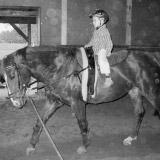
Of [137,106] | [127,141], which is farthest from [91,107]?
[127,141]

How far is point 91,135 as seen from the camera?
6.35 meters

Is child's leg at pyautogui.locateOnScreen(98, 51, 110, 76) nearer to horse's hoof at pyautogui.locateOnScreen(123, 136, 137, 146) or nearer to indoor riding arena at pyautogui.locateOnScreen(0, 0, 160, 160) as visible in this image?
indoor riding arena at pyautogui.locateOnScreen(0, 0, 160, 160)

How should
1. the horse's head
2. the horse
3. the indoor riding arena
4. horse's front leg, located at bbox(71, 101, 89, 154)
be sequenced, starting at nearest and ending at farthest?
the horse's head → the horse → horse's front leg, located at bbox(71, 101, 89, 154) → the indoor riding arena

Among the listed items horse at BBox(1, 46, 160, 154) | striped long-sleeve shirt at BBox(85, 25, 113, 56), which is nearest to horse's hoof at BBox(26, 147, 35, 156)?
horse at BBox(1, 46, 160, 154)

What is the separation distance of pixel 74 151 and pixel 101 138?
3.34 ft

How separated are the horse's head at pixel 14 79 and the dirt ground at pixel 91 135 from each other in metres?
1.14

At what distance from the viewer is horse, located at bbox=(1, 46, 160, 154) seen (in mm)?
4730

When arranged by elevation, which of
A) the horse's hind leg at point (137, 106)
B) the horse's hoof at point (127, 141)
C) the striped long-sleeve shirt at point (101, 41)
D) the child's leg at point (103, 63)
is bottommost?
the horse's hoof at point (127, 141)

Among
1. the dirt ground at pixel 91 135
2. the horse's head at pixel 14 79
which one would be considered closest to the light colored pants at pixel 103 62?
the horse's head at pixel 14 79

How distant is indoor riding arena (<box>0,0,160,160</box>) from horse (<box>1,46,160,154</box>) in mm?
26

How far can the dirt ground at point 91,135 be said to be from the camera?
5172 mm

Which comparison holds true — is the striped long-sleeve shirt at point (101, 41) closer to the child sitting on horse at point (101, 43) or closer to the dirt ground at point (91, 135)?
the child sitting on horse at point (101, 43)

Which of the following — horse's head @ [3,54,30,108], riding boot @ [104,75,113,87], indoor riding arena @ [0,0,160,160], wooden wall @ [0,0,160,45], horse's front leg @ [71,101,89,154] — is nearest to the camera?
horse's head @ [3,54,30,108]

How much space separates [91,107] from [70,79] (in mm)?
4048
